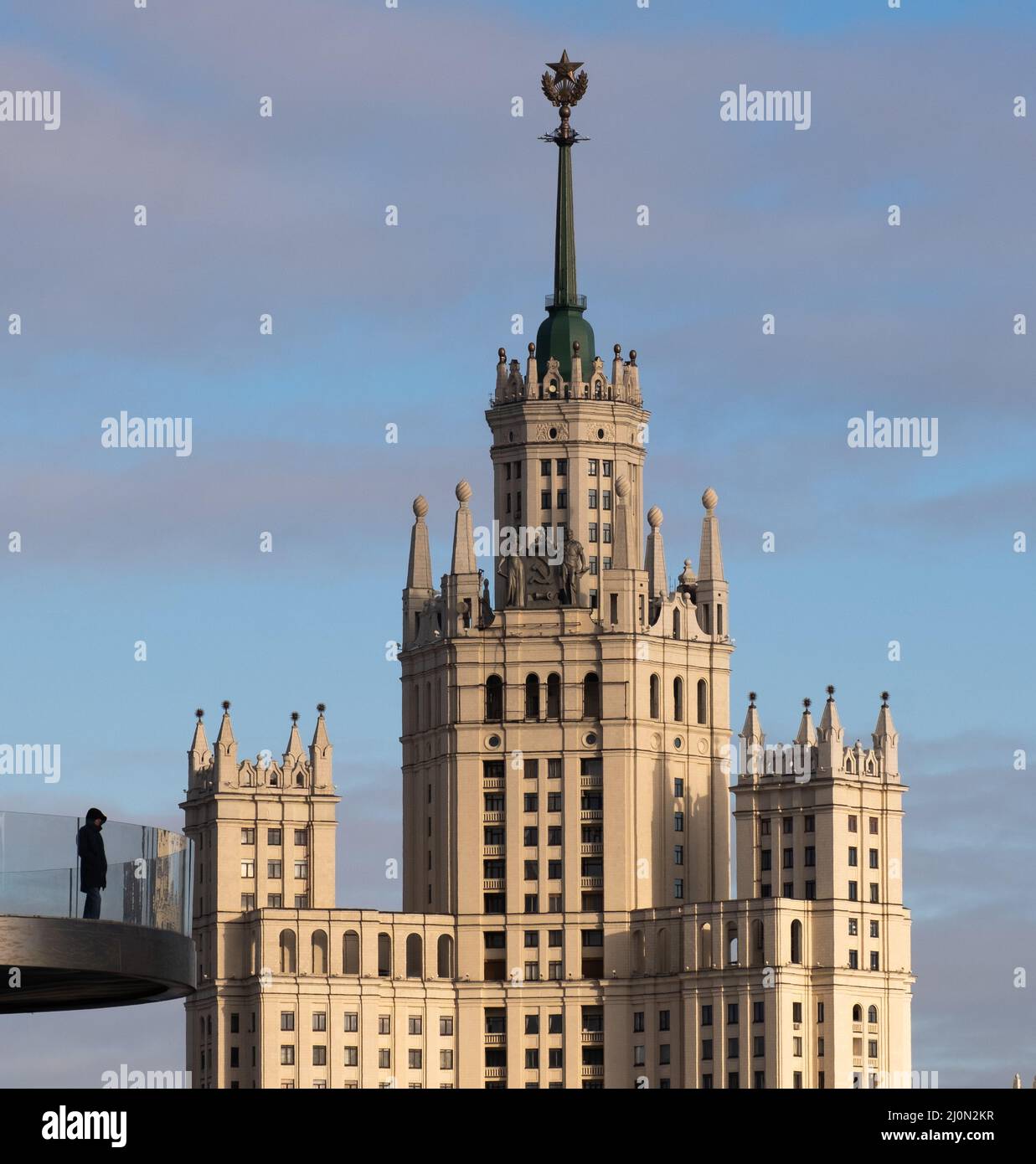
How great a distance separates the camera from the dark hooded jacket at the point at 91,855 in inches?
4247

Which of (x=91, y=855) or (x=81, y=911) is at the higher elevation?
(x=91, y=855)

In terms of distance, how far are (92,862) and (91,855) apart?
1.04 feet

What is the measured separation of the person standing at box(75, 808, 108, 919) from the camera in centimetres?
10781

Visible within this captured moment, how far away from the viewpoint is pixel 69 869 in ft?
357

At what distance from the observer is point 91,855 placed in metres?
108

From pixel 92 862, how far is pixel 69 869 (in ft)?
2.20

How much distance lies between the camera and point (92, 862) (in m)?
109

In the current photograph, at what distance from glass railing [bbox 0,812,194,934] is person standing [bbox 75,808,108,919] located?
16 cm

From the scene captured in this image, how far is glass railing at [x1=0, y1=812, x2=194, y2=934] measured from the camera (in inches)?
4264

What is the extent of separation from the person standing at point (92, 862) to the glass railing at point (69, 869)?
0.16 meters

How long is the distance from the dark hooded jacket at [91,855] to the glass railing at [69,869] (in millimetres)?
159
